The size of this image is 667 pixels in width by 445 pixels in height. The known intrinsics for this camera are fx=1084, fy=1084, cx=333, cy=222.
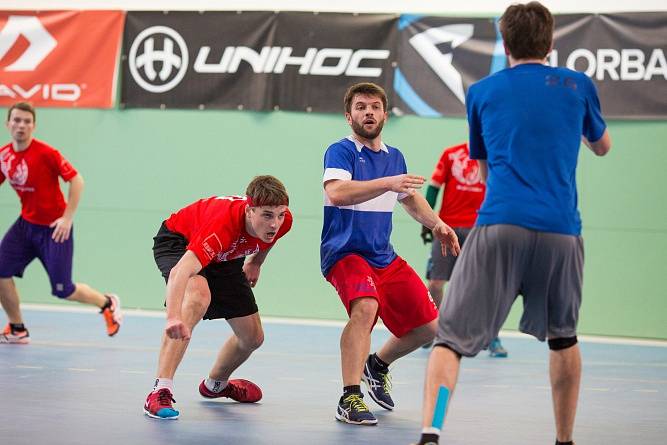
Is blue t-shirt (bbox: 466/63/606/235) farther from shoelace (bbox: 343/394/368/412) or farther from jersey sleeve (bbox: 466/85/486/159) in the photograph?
shoelace (bbox: 343/394/368/412)

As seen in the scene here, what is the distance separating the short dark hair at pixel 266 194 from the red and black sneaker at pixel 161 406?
1090mm

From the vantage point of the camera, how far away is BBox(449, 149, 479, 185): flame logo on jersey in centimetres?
927

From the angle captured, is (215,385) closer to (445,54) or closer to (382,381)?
(382,381)

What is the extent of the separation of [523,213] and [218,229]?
1.95 metres

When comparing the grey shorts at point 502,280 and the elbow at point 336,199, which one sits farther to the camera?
the elbow at point 336,199

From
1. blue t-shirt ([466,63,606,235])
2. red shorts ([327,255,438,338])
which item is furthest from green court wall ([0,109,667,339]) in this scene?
blue t-shirt ([466,63,606,235])

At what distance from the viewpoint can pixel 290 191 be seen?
1169 cm

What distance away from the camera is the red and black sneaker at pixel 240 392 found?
246 inches

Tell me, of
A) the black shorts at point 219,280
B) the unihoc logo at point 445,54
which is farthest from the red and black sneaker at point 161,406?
the unihoc logo at point 445,54

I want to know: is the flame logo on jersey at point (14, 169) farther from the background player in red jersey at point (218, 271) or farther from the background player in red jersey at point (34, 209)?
the background player in red jersey at point (218, 271)

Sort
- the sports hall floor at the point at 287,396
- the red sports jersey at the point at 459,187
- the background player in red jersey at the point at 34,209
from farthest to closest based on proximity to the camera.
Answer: the red sports jersey at the point at 459,187, the background player in red jersey at the point at 34,209, the sports hall floor at the point at 287,396

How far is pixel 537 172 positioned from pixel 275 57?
778 cm

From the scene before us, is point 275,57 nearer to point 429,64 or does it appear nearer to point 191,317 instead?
point 429,64

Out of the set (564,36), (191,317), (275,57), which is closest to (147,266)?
(275,57)
